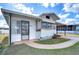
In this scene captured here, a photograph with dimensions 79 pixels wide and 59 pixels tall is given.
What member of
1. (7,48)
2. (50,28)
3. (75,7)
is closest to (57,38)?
(50,28)

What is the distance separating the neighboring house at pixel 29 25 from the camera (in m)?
3.26

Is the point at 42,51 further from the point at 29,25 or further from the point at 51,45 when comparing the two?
the point at 29,25

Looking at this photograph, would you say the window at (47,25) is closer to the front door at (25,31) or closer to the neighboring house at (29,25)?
the neighboring house at (29,25)

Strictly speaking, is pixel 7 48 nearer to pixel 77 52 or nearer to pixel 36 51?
pixel 36 51

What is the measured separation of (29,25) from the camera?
3381 millimetres

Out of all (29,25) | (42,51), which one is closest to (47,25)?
(29,25)

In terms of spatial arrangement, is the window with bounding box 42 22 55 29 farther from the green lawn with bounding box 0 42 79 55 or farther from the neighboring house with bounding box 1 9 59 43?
the green lawn with bounding box 0 42 79 55

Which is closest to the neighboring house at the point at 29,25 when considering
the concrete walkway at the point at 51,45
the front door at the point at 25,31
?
the front door at the point at 25,31

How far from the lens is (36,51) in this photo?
331 cm

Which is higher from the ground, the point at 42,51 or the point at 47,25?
the point at 47,25

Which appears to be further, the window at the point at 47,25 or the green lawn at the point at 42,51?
the window at the point at 47,25

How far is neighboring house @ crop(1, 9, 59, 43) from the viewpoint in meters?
3.26

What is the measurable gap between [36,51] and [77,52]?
78 cm

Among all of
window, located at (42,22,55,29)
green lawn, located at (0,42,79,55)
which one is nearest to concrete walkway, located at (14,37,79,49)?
green lawn, located at (0,42,79,55)
